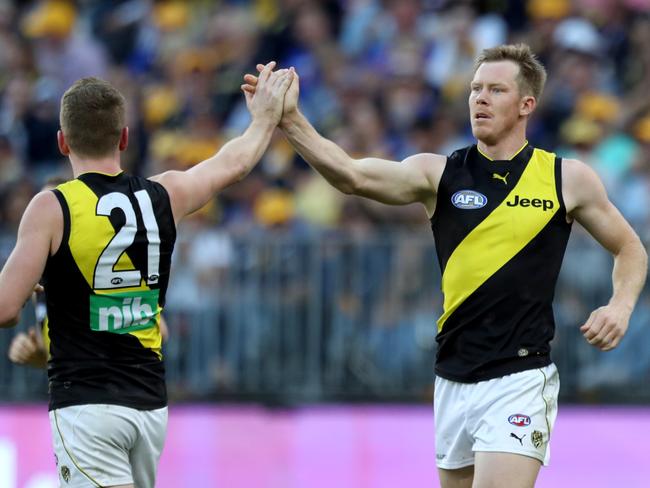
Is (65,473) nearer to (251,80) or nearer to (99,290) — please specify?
(99,290)

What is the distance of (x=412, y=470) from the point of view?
34.4 feet

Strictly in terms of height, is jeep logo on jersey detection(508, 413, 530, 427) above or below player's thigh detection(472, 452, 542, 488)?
above

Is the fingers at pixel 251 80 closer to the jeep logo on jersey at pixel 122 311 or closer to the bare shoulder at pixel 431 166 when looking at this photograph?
the bare shoulder at pixel 431 166

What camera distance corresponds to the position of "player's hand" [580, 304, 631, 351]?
6438 mm

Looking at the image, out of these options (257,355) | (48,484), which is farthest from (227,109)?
(48,484)

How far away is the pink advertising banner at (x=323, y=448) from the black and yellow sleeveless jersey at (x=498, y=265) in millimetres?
4012

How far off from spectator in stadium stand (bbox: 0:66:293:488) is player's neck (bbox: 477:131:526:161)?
177 centimetres

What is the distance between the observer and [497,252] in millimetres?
6613

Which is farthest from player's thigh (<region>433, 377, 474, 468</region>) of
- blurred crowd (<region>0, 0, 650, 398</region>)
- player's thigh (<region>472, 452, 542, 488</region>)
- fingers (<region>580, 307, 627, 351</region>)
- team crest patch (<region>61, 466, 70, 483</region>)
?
blurred crowd (<region>0, 0, 650, 398</region>)

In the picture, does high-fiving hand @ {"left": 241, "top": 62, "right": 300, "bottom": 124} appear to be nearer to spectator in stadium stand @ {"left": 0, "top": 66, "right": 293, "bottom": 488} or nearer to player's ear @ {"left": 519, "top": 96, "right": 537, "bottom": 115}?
spectator in stadium stand @ {"left": 0, "top": 66, "right": 293, "bottom": 488}

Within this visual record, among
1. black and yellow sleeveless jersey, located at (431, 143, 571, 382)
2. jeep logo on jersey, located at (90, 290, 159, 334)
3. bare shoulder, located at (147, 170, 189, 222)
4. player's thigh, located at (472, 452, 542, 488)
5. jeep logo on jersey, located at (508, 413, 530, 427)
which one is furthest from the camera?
black and yellow sleeveless jersey, located at (431, 143, 571, 382)

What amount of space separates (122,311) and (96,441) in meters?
0.58

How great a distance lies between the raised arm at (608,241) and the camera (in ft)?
21.3

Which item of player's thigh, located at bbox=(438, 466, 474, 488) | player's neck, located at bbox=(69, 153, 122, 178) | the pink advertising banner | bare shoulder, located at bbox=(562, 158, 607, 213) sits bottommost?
the pink advertising banner
